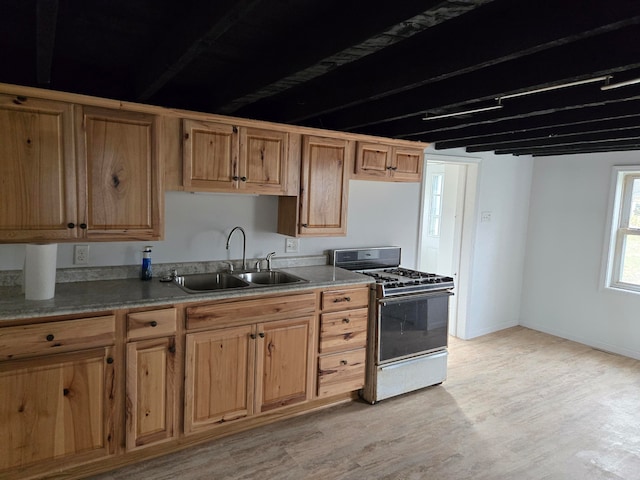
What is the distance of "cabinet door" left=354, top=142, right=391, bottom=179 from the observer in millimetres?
3391

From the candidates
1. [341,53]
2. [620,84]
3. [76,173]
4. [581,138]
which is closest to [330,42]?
[341,53]

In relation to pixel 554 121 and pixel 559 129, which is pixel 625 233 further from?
pixel 554 121

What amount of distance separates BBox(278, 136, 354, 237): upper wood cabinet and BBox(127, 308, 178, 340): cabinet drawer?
3.73 ft

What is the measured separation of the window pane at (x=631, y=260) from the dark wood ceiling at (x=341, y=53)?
2.13 metres

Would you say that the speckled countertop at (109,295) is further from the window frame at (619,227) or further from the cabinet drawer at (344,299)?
the window frame at (619,227)

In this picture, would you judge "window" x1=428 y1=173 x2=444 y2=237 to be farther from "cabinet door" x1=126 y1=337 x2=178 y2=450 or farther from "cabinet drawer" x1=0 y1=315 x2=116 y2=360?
"cabinet drawer" x1=0 y1=315 x2=116 y2=360

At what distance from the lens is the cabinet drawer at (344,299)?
118 inches

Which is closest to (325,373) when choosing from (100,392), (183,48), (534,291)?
(100,392)

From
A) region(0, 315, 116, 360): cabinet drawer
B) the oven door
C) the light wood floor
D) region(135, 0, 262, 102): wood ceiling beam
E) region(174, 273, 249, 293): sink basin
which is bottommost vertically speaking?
the light wood floor

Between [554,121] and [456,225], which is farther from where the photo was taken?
[456,225]

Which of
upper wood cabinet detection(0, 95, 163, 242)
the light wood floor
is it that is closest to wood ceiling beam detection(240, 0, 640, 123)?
upper wood cabinet detection(0, 95, 163, 242)

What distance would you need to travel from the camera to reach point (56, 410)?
211 cm

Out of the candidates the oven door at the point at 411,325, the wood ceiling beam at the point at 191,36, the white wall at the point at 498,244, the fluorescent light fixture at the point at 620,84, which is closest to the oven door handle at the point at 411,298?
the oven door at the point at 411,325

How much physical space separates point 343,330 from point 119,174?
1.86 meters
